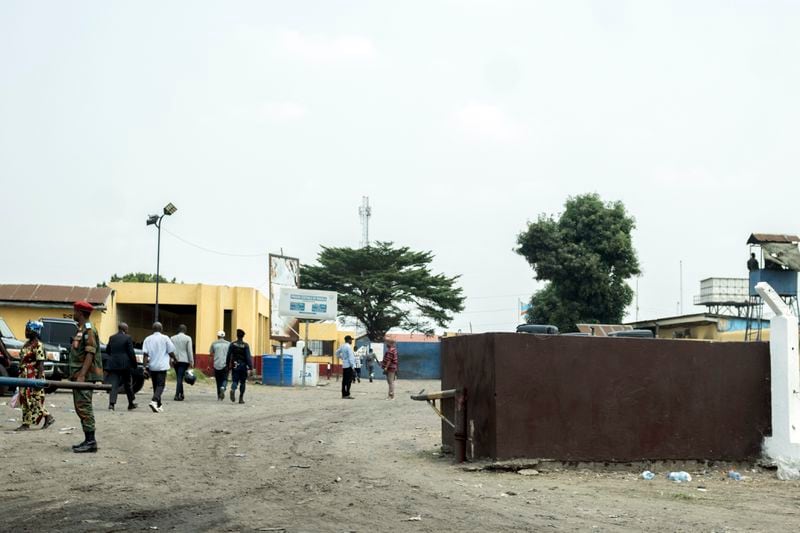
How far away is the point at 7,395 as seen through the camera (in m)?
22.1

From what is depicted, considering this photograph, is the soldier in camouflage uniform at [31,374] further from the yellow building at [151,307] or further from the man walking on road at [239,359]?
the yellow building at [151,307]

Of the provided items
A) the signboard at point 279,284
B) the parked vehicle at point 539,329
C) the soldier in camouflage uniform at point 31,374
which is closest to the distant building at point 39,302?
the signboard at point 279,284

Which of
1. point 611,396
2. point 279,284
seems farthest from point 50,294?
point 611,396

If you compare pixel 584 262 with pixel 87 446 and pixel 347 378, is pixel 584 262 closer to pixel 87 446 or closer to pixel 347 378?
pixel 347 378

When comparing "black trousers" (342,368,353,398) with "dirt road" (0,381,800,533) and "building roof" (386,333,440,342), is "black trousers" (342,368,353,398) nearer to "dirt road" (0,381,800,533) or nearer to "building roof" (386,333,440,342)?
"dirt road" (0,381,800,533)

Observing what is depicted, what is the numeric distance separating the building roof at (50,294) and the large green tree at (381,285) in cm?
2630

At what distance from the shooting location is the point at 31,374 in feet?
46.4

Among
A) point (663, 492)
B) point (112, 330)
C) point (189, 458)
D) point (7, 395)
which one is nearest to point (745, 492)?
point (663, 492)

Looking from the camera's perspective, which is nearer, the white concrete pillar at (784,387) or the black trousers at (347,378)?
the white concrete pillar at (784,387)

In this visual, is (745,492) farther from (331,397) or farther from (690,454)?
(331,397)

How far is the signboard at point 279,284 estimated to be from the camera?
39312mm

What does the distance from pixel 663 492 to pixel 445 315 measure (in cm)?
5407

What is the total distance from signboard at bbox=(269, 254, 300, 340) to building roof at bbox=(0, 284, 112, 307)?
684cm

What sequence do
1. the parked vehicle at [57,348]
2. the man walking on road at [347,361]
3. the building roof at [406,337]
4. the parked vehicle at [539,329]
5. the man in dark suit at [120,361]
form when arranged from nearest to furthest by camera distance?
the parked vehicle at [539,329], the man in dark suit at [120,361], the parked vehicle at [57,348], the man walking on road at [347,361], the building roof at [406,337]
